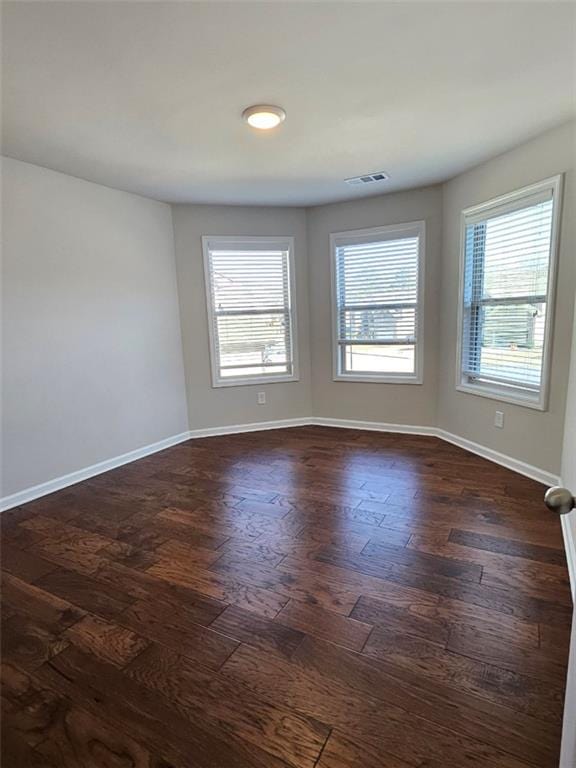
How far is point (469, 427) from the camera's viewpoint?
12.1ft

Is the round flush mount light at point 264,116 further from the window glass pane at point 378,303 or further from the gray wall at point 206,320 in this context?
the window glass pane at point 378,303

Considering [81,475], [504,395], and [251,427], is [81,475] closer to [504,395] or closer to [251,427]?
[251,427]

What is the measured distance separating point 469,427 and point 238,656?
9.61 feet

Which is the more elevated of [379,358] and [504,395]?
[379,358]

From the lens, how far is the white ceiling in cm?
155

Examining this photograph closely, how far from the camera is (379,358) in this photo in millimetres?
4316

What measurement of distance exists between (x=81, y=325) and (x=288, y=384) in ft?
7.33

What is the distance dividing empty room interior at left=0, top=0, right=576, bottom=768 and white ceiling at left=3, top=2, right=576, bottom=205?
0.02 m

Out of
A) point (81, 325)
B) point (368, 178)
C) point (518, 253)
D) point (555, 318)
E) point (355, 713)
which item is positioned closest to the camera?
point (355, 713)

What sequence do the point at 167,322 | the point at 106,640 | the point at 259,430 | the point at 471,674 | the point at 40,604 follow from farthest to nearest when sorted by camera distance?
1. the point at 259,430
2. the point at 167,322
3. the point at 40,604
4. the point at 106,640
5. the point at 471,674

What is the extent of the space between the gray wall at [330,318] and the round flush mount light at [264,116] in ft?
6.47

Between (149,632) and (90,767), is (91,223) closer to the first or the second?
(149,632)

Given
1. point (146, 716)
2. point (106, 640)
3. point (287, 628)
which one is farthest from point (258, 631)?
point (106, 640)

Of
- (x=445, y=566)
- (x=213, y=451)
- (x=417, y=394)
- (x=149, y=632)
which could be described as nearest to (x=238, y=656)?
(x=149, y=632)
